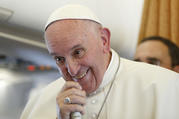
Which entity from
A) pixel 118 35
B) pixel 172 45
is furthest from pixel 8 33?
pixel 172 45

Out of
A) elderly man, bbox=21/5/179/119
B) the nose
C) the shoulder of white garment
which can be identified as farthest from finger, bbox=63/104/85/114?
the shoulder of white garment

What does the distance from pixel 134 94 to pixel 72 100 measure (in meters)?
0.31

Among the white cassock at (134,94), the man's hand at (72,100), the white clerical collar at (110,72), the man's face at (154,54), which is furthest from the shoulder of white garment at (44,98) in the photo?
the man's face at (154,54)

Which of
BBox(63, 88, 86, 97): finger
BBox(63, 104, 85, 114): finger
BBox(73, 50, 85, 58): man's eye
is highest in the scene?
BBox(73, 50, 85, 58): man's eye

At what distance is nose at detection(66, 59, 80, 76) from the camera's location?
0.97m

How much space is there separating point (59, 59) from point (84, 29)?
141mm

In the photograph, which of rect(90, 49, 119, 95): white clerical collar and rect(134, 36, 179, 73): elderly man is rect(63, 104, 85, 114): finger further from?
rect(134, 36, 179, 73): elderly man

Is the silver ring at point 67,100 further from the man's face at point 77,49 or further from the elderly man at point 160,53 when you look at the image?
the elderly man at point 160,53

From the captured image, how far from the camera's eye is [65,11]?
109 centimetres

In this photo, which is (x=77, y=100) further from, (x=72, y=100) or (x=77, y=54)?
(x=77, y=54)

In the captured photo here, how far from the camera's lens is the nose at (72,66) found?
0.97 meters

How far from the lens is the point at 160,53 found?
5.63 feet

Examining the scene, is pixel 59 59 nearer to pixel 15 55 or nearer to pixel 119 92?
pixel 119 92

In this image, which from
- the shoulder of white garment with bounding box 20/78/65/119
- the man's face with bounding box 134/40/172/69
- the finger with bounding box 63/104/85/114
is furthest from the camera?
the man's face with bounding box 134/40/172/69
